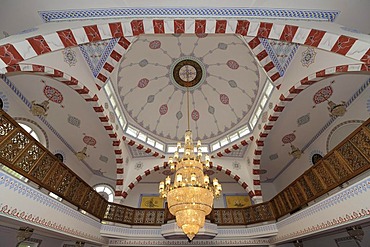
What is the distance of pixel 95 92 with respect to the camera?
288 inches

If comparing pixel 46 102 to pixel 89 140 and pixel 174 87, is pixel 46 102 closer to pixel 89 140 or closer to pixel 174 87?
pixel 89 140

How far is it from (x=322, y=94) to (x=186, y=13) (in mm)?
5039

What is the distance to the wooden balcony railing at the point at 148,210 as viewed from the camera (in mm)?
4277

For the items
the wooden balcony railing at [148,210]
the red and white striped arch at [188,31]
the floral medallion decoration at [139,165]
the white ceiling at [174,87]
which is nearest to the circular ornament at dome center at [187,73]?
the white ceiling at [174,87]

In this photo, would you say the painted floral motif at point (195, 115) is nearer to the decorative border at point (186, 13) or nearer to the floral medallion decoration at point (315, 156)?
the floral medallion decoration at point (315, 156)

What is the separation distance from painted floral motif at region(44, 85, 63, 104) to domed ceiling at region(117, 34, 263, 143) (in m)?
2.31

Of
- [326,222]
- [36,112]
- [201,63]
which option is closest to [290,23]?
[326,222]

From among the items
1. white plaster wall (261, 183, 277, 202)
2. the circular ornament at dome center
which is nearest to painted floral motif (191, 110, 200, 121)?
the circular ornament at dome center

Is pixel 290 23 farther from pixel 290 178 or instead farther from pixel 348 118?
pixel 290 178

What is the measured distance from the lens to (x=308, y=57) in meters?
6.11

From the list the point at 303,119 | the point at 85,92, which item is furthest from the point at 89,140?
the point at 303,119

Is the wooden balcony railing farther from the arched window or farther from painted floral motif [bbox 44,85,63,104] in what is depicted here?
the arched window

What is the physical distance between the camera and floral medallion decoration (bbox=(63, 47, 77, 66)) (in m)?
6.02

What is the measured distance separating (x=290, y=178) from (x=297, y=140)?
248cm
